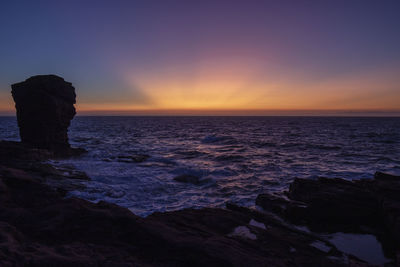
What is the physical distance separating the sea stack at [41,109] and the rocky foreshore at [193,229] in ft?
44.0

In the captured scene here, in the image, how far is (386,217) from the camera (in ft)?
24.6

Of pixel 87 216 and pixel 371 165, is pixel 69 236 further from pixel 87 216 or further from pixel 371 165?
pixel 371 165

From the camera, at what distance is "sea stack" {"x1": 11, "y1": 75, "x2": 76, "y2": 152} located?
2073cm

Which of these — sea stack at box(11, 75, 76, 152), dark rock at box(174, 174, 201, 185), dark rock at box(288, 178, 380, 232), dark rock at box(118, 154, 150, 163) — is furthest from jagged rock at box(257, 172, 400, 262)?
sea stack at box(11, 75, 76, 152)

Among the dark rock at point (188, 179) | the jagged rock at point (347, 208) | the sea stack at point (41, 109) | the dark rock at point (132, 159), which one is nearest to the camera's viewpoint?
the jagged rock at point (347, 208)

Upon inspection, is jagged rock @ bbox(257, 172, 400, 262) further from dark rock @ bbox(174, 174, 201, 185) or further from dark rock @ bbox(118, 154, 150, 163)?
dark rock @ bbox(118, 154, 150, 163)

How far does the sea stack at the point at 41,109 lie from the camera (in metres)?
20.7

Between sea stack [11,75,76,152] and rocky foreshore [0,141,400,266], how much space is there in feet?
44.0

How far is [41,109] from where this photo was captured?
21.0 metres

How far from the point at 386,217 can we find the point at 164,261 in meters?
7.49

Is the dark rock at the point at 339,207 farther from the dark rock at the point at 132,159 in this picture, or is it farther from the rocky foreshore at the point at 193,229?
the dark rock at the point at 132,159

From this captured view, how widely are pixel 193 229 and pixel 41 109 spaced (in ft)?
69.7

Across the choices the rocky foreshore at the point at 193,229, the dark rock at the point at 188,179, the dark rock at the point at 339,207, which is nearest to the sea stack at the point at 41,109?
the rocky foreshore at the point at 193,229

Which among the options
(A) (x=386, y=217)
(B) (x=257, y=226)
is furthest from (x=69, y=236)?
(A) (x=386, y=217)
